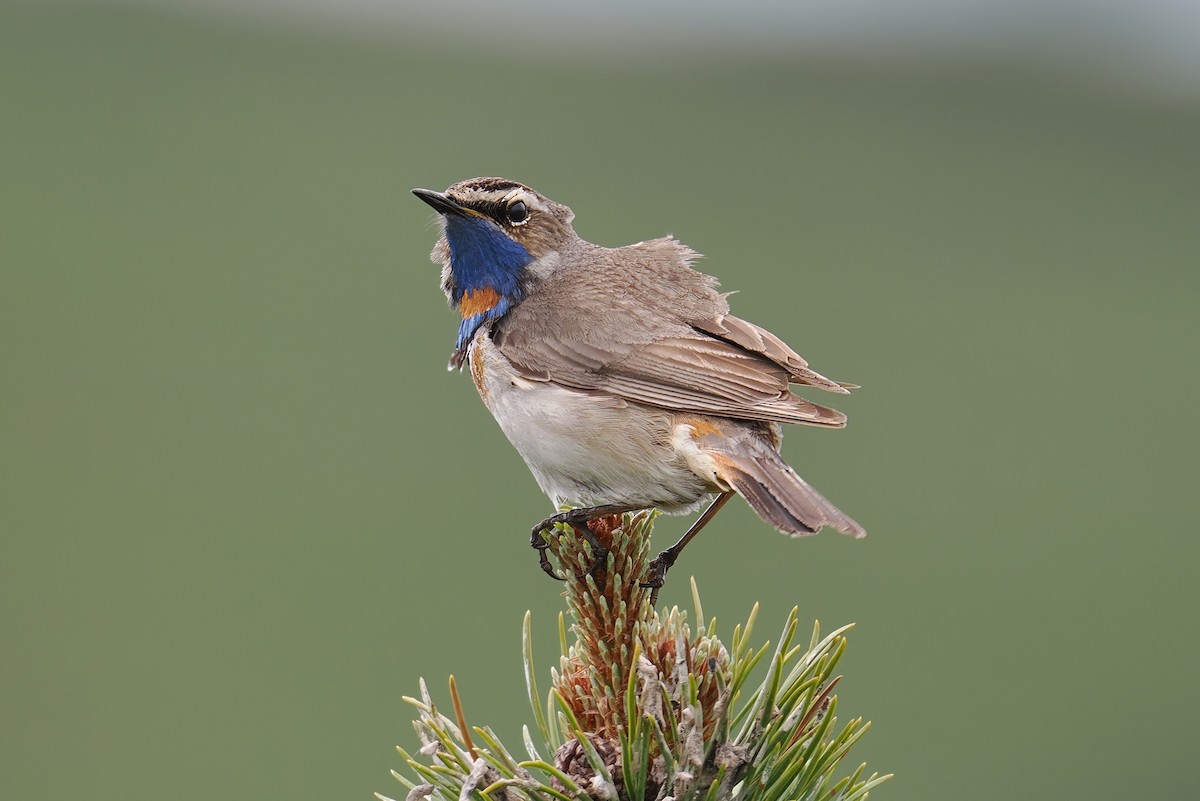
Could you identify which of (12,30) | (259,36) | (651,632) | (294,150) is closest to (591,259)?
(651,632)

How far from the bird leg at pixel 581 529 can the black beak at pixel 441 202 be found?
1.82 metres

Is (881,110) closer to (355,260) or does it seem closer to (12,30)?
(355,260)

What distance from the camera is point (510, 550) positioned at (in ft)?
68.1

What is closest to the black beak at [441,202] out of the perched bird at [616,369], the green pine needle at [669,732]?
the perched bird at [616,369]

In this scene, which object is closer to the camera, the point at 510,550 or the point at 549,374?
the point at 549,374

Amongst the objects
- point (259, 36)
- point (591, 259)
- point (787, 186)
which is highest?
point (259, 36)

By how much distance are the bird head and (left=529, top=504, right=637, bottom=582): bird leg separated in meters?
1.92

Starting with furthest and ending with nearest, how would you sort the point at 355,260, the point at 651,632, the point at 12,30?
the point at 12,30 → the point at 355,260 → the point at 651,632

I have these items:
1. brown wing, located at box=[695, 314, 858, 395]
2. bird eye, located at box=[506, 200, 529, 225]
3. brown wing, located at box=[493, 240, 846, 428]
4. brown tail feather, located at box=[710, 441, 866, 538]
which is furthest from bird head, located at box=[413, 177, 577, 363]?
brown tail feather, located at box=[710, 441, 866, 538]

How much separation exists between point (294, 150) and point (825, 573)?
22.6 meters

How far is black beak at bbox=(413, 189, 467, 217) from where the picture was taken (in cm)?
655

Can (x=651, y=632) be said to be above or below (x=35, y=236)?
below

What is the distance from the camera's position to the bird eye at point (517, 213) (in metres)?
→ 7.15

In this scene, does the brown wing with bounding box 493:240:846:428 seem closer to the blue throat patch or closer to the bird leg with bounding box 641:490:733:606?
the blue throat patch
